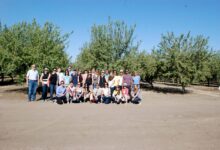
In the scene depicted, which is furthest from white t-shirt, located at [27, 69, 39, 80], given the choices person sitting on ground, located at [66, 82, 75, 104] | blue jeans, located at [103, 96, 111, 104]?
blue jeans, located at [103, 96, 111, 104]

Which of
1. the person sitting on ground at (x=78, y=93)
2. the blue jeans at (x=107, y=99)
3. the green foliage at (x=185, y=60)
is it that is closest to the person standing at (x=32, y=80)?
the person sitting on ground at (x=78, y=93)

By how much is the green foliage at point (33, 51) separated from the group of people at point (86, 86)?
4.00 meters

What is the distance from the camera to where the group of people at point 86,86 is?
14180 millimetres

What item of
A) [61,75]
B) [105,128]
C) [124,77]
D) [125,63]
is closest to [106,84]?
[124,77]

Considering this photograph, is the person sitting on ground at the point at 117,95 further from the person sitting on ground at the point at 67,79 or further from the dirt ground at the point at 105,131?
the dirt ground at the point at 105,131

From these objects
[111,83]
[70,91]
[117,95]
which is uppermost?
[111,83]

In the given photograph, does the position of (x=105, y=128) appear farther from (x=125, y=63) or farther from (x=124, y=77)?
(x=125, y=63)

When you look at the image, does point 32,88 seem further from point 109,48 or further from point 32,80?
point 109,48

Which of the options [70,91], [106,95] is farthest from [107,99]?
[70,91]

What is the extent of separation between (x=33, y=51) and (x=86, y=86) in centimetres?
624

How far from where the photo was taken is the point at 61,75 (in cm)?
1501

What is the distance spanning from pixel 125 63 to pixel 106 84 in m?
15.2

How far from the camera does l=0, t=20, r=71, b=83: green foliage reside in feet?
62.0

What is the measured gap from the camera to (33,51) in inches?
750
